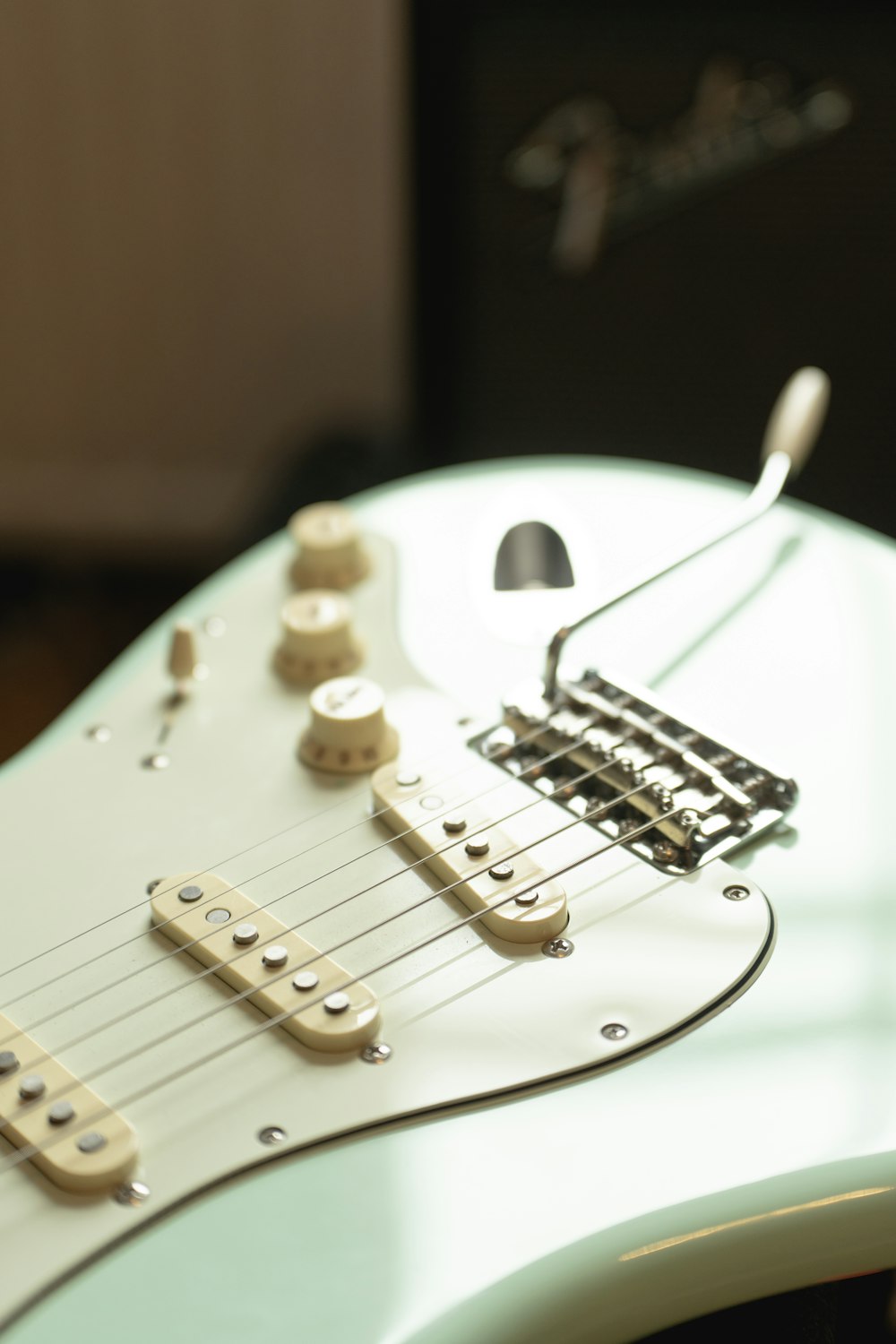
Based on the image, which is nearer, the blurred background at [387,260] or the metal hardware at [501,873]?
the metal hardware at [501,873]

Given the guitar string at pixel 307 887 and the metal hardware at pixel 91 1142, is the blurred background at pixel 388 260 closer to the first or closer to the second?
the guitar string at pixel 307 887

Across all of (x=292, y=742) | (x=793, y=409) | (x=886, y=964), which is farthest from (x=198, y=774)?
(x=793, y=409)

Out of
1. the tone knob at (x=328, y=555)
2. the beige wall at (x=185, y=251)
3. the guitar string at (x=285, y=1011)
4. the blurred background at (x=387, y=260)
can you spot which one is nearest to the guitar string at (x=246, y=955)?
the guitar string at (x=285, y=1011)

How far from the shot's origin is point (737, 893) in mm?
586

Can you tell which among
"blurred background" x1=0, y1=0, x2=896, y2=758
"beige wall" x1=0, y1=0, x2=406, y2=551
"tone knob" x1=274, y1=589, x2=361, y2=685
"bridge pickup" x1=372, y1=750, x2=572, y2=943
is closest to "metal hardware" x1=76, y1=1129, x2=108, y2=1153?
"bridge pickup" x1=372, y1=750, x2=572, y2=943

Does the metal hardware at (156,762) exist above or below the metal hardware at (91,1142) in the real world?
above

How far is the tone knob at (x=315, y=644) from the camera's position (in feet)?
2.43

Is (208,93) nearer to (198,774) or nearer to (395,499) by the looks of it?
(395,499)

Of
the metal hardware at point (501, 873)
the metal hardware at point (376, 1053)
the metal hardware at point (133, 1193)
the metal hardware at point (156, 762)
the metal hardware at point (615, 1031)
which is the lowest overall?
the metal hardware at point (133, 1193)

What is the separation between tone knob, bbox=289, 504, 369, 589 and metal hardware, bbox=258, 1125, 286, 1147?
387 mm

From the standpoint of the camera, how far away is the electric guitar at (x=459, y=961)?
46 centimetres

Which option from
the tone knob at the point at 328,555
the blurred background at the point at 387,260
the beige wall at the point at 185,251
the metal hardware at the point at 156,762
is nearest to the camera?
the metal hardware at the point at 156,762

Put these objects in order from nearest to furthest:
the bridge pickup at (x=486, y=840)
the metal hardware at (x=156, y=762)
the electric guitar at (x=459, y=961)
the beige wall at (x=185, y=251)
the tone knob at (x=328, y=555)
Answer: the electric guitar at (x=459, y=961) < the bridge pickup at (x=486, y=840) < the metal hardware at (x=156, y=762) < the tone knob at (x=328, y=555) < the beige wall at (x=185, y=251)

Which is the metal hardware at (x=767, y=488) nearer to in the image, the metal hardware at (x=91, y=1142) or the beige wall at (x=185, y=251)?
the metal hardware at (x=91, y=1142)
